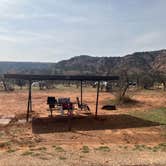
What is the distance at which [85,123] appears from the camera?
44.5 feet

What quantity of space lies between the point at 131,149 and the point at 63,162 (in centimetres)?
234

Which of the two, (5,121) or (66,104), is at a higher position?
(66,104)

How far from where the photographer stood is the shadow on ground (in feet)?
40.9

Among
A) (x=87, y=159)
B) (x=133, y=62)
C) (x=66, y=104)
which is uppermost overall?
(x=133, y=62)

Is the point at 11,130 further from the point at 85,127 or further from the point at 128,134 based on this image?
the point at 128,134

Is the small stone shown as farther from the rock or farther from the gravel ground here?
the gravel ground

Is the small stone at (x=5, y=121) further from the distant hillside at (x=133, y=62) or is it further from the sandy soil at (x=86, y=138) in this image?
the distant hillside at (x=133, y=62)

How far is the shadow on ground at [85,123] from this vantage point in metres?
12.5

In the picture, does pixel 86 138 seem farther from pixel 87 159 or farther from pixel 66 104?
pixel 66 104

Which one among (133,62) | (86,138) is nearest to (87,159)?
(86,138)

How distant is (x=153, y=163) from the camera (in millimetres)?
7609

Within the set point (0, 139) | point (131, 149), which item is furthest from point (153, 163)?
point (0, 139)

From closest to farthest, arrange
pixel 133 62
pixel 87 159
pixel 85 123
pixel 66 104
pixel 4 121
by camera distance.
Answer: pixel 87 159
pixel 85 123
pixel 4 121
pixel 66 104
pixel 133 62

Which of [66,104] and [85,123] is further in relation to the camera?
[66,104]
